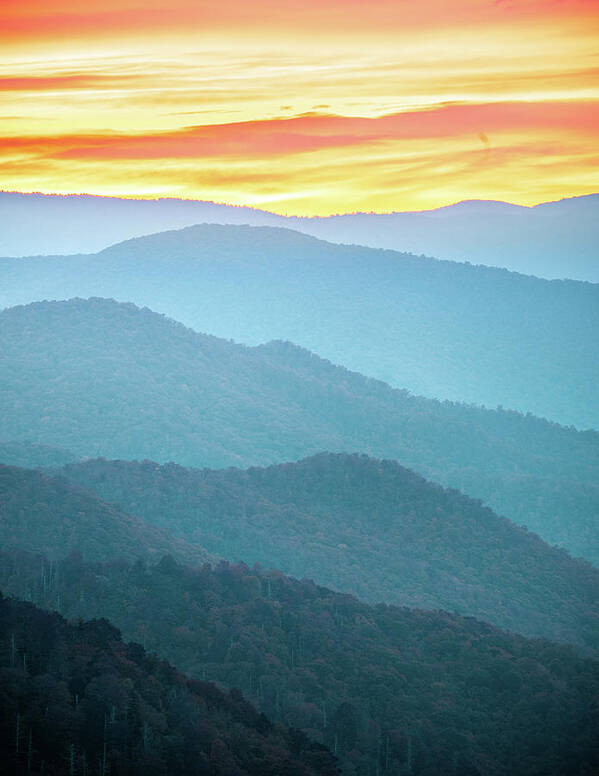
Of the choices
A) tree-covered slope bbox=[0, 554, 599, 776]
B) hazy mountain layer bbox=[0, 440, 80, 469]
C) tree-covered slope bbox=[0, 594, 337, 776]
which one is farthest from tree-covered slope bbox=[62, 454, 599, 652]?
tree-covered slope bbox=[0, 594, 337, 776]

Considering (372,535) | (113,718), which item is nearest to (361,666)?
(113,718)

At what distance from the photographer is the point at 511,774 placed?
157 ft

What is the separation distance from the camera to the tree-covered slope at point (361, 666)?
4838 centimetres

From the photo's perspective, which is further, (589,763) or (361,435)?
(361,435)

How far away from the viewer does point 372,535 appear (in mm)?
86312

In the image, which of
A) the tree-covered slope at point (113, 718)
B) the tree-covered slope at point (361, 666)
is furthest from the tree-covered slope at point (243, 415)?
the tree-covered slope at point (113, 718)

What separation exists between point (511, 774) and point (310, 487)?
148ft

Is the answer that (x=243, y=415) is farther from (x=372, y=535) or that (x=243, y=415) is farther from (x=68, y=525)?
(x=68, y=525)

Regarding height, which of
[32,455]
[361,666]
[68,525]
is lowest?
[361,666]

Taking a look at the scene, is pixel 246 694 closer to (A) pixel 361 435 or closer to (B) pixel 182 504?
(B) pixel 182 504

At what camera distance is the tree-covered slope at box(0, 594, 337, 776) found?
3472 cm

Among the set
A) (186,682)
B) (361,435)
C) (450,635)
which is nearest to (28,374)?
(361,435)

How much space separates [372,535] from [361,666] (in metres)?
32.2

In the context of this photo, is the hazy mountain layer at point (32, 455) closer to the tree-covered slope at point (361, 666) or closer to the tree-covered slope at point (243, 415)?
the tree-covered slope at point (243, 415)
